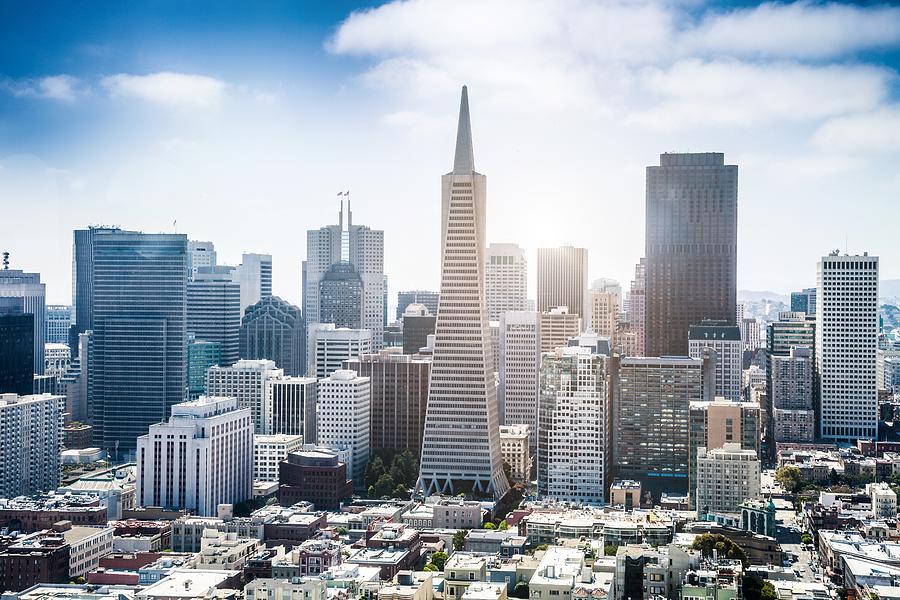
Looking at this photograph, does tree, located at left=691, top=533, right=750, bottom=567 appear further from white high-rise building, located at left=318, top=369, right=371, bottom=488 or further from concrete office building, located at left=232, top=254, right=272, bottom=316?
concrete office building, located at left=232, top=254, right=272, bottom=316

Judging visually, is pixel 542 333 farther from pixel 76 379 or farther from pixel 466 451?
pixel 76 379

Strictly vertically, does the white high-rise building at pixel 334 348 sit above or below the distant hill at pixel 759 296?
below

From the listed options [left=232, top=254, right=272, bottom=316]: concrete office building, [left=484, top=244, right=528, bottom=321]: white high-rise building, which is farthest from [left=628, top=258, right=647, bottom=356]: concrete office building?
[left=232, top=254, right=272, bottom=316]: concrete office building

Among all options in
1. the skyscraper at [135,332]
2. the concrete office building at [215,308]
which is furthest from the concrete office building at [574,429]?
the concrete office building at [215,308]

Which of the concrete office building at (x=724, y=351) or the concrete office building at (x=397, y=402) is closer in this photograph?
the concrete office building at (x=397, y=402)

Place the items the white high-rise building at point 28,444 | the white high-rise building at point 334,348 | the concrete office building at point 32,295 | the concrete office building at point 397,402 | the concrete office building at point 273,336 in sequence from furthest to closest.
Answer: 1. the concrete office building at point 273,336
2. the white high-rise building at point 334,348
3. the concrete office building at point 397,402
4. the concrete office building at point 32,295
5. the white high-rise building at point 28,444

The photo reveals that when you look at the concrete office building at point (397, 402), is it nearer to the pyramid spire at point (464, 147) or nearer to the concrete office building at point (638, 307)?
the pyramid spire at point (464, 147)

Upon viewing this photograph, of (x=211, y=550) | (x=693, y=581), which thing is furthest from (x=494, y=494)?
(x=693, y=581)
